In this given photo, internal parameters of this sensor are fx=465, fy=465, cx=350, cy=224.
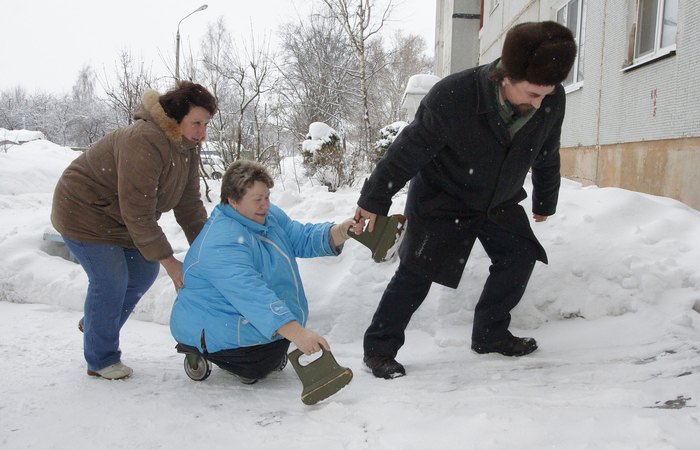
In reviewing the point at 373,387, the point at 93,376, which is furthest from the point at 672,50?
the point at 93,376

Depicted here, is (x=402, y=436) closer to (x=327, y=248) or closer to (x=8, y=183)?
(x=327, y=248)

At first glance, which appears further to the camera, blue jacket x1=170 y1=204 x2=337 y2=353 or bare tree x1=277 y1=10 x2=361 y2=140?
bare tree x1=277 y1=10 x2=361 y2=140

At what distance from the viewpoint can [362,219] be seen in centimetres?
227

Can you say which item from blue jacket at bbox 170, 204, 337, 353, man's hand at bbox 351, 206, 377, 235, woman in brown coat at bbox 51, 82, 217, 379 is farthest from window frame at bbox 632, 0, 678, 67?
woman in brown coat at bbox 51, 82, 217, 379

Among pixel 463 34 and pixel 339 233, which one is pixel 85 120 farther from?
pixel 339 233

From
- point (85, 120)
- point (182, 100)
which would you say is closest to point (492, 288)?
point (182, 100)

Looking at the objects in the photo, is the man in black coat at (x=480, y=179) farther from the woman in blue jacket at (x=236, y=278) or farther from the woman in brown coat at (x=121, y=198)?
the woman in brown coat at (x=121, y=198)

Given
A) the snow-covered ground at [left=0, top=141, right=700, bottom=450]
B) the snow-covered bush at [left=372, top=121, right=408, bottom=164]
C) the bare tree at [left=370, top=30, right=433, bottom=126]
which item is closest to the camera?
the snow-covered ground at [left=0, top=141, right=700, bottom=450]

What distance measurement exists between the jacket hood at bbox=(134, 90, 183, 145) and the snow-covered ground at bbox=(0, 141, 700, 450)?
1295 millimetres

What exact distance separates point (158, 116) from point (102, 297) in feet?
3.23

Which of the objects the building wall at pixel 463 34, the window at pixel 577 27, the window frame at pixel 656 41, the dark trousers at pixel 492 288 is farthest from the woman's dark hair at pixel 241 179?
the building wall at pixel 463 34

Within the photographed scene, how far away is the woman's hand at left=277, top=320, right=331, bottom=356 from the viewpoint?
190 centimetres

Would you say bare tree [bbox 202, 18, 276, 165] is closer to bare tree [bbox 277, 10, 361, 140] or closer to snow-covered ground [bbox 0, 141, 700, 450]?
snow-covered ground [bbox 0, 141, 700, 450]

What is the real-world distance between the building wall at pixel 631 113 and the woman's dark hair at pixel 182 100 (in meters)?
3.75
